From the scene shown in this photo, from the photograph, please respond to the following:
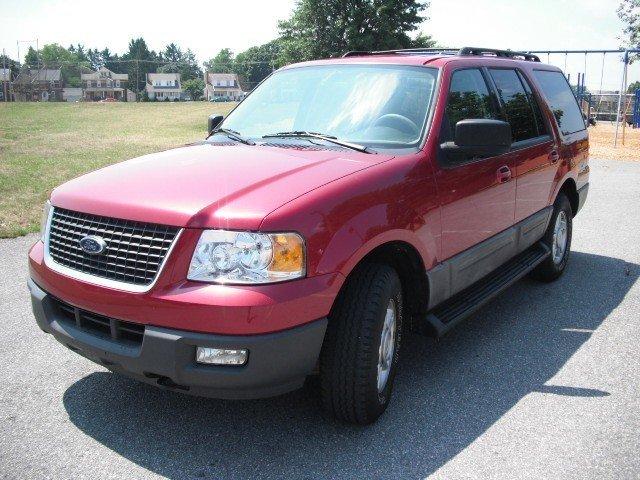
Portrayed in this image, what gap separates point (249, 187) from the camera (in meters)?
2.92

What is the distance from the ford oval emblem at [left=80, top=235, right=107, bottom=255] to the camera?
9.40 ft

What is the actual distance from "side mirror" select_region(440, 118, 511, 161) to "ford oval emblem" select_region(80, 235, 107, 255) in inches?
78.6

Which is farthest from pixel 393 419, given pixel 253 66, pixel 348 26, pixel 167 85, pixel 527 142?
pixel 167 85

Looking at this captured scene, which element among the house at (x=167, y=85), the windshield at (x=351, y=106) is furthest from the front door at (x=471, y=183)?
the house at (x=167, y=85)

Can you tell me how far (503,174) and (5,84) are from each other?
218 feet

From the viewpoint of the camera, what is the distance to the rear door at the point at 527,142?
4.70 m

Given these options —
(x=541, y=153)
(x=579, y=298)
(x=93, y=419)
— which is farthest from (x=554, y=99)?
(x=93, y=419)

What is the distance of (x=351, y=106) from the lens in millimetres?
3924

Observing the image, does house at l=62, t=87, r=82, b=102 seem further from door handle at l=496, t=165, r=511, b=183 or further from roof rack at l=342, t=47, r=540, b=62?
door handle at l=496, t=165, r=511, b=183

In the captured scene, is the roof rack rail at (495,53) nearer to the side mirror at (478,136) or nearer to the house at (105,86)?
the side mirror at (478,136)

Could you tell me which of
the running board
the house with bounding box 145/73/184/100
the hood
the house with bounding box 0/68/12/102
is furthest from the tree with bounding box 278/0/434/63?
the house with bounding box 145/73/184/100

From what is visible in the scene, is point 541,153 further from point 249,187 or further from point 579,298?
point 249,187

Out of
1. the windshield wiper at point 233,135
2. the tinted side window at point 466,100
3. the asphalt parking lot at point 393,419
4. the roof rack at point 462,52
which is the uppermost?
the roof rack at point 462,52

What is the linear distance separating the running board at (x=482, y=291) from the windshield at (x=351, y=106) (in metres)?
1.06
